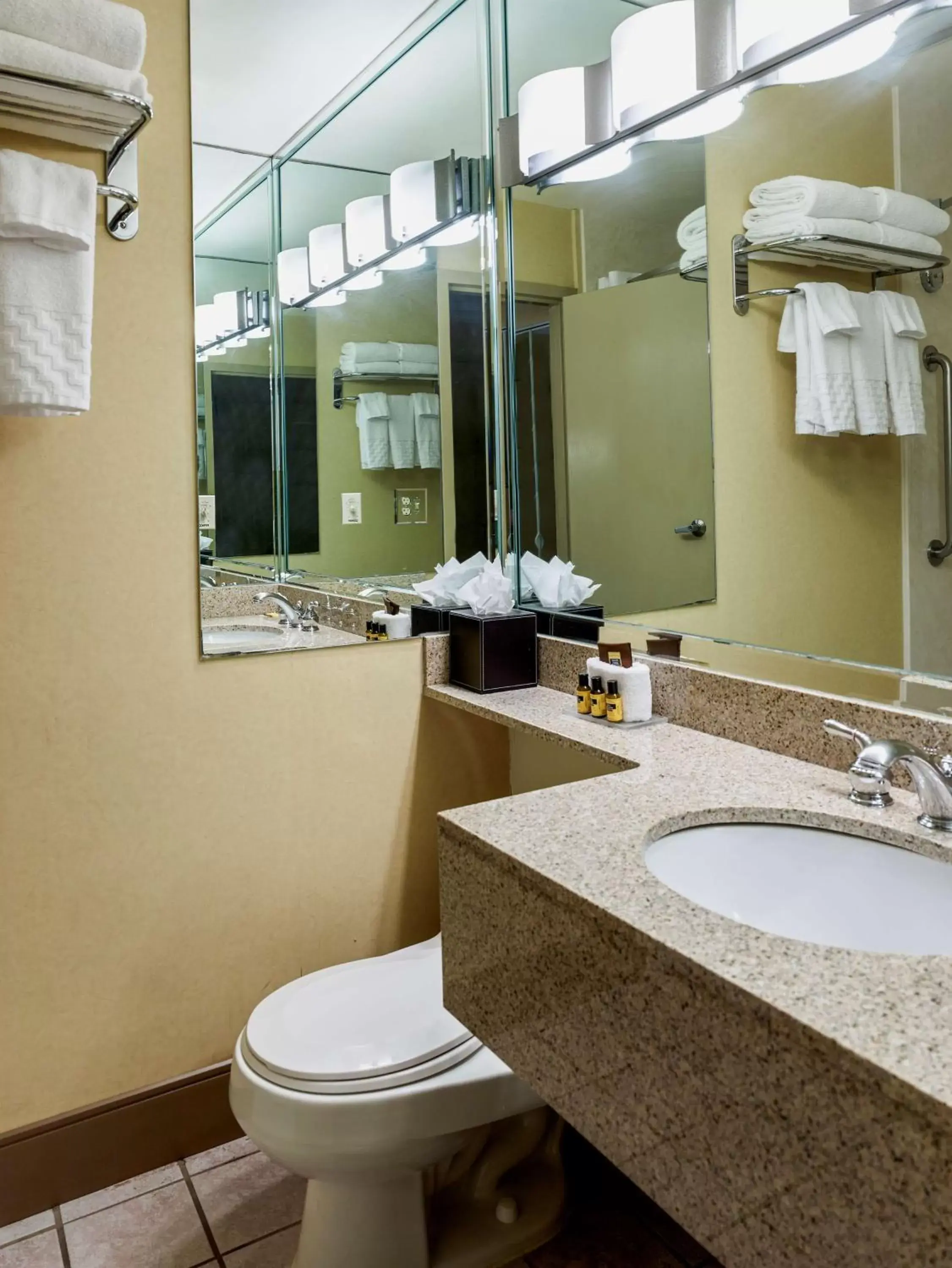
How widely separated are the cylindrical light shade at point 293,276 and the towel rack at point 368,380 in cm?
17

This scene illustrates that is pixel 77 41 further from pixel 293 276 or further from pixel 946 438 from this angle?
pixel 946 438

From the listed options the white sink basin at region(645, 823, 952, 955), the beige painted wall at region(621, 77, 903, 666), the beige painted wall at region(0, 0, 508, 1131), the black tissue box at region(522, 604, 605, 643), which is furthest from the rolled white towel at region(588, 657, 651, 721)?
the beige painted wall at region(0, 0, 508, 1131)

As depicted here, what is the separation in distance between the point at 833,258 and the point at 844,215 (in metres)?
0.06

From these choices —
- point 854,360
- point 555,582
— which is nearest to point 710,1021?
point 854,360

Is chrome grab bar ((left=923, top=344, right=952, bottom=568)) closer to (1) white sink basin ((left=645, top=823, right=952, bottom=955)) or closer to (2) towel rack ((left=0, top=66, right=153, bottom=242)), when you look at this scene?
(1) white sink basin ((left=645, top=823, right=952, bottom=955))

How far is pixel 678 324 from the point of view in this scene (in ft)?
5.41

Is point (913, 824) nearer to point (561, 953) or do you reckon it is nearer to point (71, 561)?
point (561, 953)

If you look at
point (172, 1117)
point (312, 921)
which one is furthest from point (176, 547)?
point (172, 1117)

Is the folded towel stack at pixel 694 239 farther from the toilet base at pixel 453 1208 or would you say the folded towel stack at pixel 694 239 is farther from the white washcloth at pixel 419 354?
the toilet base at pixel 453 1208

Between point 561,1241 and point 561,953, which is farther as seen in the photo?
point 561,1241

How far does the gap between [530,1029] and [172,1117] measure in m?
1.06

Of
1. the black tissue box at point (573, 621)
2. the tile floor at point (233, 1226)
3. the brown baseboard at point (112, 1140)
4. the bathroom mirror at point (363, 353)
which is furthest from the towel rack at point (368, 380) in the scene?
the tile floor at point (233, 1226)

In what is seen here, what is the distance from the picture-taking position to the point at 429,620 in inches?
80.1

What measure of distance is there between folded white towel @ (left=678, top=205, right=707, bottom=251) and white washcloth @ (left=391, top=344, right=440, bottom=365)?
2.14ft
